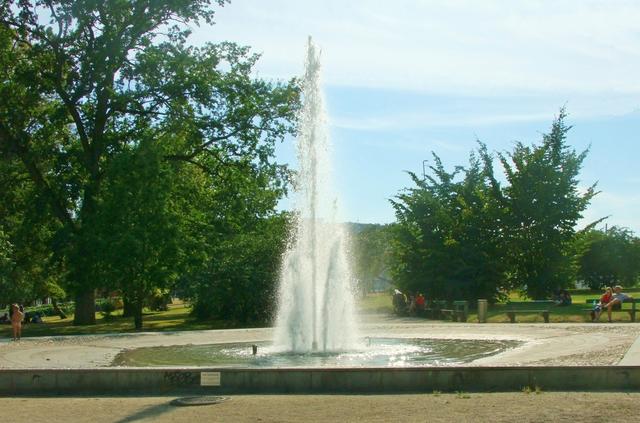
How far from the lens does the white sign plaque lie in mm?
12633

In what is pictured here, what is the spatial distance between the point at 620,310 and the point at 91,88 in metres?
23.1

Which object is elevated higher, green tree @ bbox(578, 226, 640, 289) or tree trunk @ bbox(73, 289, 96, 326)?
green tree @ bbox(578, 226, 640, 289)

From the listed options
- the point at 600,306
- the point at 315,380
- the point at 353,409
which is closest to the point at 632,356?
the point at 315,380

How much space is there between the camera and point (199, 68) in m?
36.6

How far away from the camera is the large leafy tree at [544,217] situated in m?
43.3

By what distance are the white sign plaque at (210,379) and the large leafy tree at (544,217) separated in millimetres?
33034

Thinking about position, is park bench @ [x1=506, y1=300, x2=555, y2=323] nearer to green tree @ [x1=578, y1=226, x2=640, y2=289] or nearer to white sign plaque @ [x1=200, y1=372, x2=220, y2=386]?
white sign plaque @ [x1=200, y1=372, x2=220, y2=386]

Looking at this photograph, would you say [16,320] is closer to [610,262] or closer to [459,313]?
[459,313]

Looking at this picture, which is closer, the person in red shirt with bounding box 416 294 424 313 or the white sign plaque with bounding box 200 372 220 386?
the white sign plaque with bounding box 200 372 220 386

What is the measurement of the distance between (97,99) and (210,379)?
84.9 feet

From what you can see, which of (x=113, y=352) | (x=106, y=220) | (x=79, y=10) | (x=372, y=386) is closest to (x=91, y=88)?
(x=79, y=10)

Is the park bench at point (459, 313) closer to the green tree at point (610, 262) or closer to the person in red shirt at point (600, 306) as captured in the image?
the person in red shirt at point (600, 306)

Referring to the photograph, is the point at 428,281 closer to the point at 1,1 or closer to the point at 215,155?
the point at 215,155

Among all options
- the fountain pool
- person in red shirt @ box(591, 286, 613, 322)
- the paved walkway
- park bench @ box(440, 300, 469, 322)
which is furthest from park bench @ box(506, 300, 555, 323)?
the paved walkway
